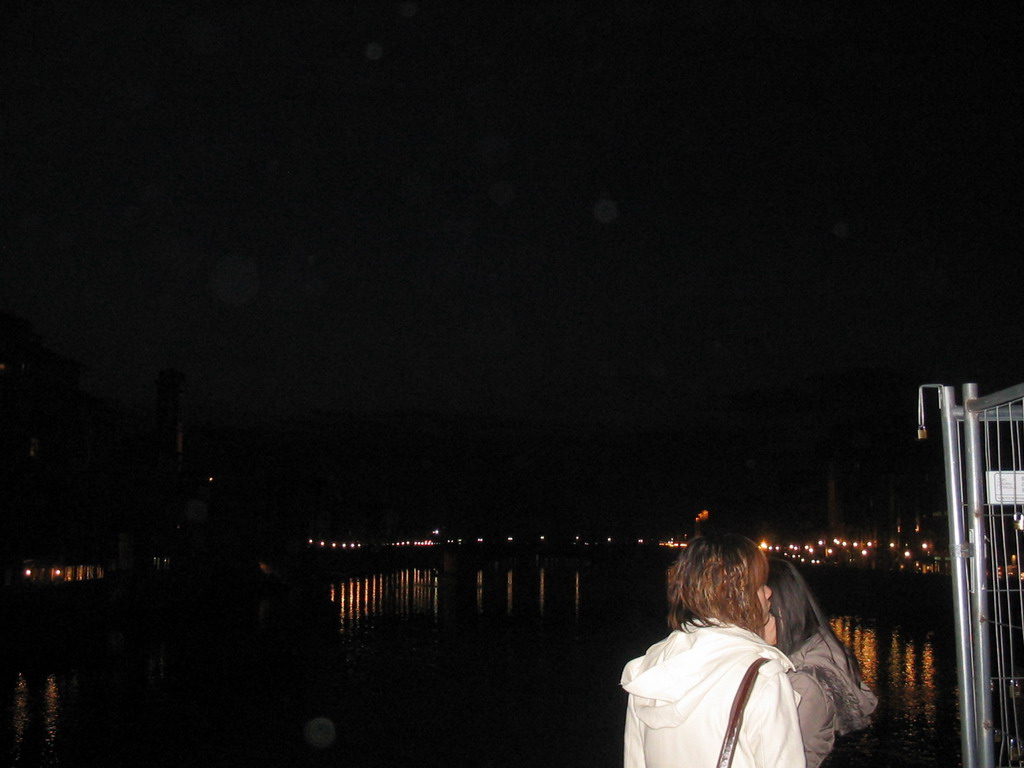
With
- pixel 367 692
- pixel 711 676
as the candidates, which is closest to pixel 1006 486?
pixel 711 676

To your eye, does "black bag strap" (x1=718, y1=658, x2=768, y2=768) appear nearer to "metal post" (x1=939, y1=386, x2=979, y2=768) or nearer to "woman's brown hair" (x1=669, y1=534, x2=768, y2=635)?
"woman's brown hair" (x1=669, y1=534, x2=768, y2=635)

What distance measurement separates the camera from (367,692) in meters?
22.6

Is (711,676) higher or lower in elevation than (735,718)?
higher

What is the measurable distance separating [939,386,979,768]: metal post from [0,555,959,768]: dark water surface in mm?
10919

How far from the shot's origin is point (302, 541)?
10188 centimetres

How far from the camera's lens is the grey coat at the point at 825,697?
156 inches

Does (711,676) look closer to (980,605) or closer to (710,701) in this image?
(710,701)

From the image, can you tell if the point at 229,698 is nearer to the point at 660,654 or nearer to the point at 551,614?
the point at 660,654

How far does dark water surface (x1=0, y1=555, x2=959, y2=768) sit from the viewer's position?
15.5 metres

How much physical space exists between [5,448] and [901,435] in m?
86.6

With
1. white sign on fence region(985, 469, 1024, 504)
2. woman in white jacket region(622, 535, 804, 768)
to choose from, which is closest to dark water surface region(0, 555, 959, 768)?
white sign on fence region(985, 469, 1024, 504)

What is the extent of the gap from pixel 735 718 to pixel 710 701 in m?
0.12

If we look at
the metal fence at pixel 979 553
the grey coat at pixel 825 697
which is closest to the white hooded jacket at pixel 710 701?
the grey coat at pixel 825 697

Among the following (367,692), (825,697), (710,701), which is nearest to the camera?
(710,701)
